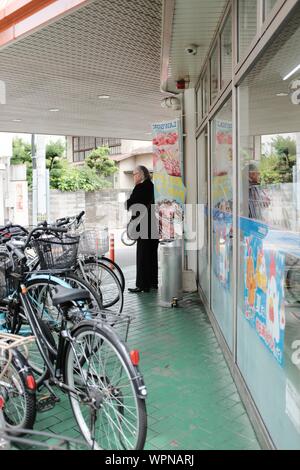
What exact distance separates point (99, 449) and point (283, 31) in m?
2.42

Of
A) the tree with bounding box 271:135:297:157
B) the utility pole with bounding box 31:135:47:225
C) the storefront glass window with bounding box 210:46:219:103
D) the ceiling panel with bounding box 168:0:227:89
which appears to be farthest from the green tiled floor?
the utility pole with bounding box 31:135:47:225

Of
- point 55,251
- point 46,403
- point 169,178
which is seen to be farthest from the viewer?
point 169,178

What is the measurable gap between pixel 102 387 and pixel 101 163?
3002 cm

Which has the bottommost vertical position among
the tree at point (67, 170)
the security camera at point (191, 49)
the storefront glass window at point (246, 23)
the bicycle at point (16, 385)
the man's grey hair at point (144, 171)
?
the bicycle at point (16, 385)

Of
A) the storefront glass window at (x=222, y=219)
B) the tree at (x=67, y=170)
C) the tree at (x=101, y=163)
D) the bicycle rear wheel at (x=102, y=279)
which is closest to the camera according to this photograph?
the storefront glass window at (x=222, y=219)

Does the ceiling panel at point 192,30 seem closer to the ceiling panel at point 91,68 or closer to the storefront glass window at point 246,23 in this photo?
the ceiling panel at point 91,68

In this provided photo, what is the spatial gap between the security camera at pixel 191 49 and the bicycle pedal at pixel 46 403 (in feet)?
13.2

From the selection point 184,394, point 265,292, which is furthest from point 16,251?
point 265,292

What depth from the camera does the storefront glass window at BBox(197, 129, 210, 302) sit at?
594cm

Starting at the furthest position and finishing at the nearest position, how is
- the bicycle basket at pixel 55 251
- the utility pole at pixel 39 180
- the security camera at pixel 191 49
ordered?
the utility pole at pixel 39 180
the security camera at pixel 191 49
the bicycle basket at pixel 55 251

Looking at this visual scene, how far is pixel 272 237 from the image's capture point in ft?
8.59

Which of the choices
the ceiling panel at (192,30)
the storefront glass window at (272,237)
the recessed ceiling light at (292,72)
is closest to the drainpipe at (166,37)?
the ceiling panel at (192,30)

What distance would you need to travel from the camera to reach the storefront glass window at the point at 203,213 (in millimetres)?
5941

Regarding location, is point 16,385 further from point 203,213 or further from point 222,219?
point 203,213
